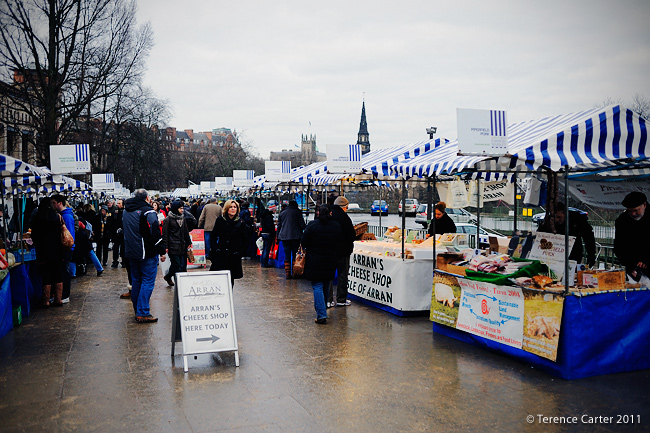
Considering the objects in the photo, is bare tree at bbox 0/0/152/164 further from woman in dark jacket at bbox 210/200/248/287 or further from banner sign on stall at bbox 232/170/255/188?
woman in dark jacket at bbox 210/200/248/287

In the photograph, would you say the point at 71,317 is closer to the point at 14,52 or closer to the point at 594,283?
the point at 594,283

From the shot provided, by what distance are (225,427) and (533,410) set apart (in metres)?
2.71

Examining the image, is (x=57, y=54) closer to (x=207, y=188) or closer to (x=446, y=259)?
(x=207, y=188)

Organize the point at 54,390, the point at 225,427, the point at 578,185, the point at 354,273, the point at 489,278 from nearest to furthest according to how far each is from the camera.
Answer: the point at 225,427 → the point at 54,390 → the point at 489,278 → the point at 578,185 → the point at 354,273

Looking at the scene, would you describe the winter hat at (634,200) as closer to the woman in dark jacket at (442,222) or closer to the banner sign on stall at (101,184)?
the woman in dark jacket at (442,222)

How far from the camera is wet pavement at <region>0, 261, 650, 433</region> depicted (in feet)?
15.2

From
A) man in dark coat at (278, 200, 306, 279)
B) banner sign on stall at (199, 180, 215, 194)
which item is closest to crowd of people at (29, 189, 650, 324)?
man in dark coat at (278, 200, 306, 279)

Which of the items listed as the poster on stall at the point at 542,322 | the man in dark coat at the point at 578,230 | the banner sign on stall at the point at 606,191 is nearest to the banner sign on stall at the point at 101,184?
the banner sign on stall at the point at 606,191

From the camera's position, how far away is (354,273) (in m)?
10.6

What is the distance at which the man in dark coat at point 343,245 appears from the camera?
9.34 metres

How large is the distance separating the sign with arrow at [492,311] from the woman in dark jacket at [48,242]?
667 centimetres

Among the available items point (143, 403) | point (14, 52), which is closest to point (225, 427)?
point (143, 403)

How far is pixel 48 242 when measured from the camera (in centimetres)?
924

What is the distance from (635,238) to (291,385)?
173 inches
